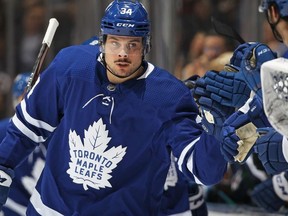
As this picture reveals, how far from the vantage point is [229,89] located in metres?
3.57

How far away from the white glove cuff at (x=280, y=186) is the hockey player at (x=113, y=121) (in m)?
1.62

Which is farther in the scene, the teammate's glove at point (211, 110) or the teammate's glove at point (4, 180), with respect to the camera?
the teammate's glove at point (4, 180)

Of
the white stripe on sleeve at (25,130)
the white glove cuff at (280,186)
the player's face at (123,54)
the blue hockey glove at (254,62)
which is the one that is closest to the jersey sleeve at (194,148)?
the player's face at (123,54)

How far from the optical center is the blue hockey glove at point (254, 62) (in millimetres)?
3373

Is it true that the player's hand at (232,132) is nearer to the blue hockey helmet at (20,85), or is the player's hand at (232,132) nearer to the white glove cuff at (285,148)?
the white glove cuff at (285,148)

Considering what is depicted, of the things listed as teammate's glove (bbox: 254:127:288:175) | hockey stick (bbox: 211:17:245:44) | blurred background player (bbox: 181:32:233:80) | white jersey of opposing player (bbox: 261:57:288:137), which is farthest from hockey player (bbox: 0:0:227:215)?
blurred background player (bbox: 181:32:233:80)

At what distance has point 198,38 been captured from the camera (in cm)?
664

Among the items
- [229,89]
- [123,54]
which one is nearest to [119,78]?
[123,54]

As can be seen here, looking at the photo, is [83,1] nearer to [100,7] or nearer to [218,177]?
[100,7]

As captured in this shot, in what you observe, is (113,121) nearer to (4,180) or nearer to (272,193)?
(4,180)

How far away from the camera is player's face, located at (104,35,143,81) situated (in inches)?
167

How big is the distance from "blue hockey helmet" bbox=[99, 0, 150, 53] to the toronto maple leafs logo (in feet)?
1.16

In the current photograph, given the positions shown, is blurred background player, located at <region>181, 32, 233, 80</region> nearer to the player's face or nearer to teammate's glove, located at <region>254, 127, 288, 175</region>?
the player's face

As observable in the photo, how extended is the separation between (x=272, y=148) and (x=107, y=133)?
0.99 meters
